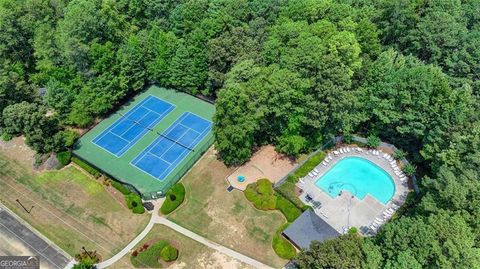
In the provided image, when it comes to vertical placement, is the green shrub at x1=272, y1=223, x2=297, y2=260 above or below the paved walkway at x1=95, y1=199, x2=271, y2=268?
above

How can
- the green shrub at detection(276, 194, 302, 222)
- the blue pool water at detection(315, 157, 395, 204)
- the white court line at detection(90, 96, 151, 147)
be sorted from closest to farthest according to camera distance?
the green shrub at detection(276, 194, 302, 222)
the blue pool water at detection(315, 157, 395, 204)
the white court line at detection(90, 96, 151, 147)

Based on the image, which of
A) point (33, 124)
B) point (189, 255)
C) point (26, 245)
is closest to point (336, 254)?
point (189, 255)

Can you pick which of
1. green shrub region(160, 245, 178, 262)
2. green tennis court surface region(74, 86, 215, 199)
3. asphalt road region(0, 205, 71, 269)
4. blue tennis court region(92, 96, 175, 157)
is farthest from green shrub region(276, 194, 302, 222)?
asphalt road region(0, 205, 71, 269)

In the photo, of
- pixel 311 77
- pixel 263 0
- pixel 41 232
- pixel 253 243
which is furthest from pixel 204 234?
pixel 263 0

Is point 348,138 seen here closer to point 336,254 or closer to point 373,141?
point 373,141

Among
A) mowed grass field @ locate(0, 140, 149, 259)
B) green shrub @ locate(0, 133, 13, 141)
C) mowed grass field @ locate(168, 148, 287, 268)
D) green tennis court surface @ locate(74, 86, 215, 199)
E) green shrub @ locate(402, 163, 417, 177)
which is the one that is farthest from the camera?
green shrub @ locate(0, 133, 13, 141)

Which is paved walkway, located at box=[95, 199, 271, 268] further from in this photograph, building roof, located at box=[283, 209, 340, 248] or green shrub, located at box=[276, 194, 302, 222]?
green shrub, located at box=[276, 194, 302, 222]

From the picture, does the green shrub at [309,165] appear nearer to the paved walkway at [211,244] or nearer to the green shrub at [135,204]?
the paved walkway at [211,244]
